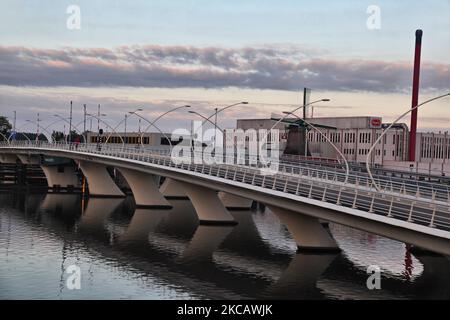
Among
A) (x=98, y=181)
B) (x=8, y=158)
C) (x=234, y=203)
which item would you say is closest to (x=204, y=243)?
(x=234, y=203)

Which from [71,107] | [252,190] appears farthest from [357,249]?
[71,107]

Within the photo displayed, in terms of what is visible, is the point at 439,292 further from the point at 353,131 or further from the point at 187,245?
the point at 353,131

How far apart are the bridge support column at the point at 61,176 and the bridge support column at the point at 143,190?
37378 millimetres

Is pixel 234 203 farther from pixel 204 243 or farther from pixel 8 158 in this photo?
pixel 8 158

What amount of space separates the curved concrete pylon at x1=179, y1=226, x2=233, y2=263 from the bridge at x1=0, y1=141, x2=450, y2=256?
3557 millimetres

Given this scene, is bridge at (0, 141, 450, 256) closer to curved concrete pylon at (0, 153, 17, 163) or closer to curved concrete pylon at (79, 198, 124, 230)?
curved concrete pylon at (79, 198, 124, 230)

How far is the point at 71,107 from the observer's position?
127 meters

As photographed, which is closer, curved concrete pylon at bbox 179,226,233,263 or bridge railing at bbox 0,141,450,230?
bridge railing at bbox 0,141,450,230

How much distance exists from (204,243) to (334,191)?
14.0 metres

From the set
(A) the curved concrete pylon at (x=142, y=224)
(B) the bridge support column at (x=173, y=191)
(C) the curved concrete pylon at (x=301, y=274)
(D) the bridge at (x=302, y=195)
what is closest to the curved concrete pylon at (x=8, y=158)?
(D) the bridge at (x=302, y=195)

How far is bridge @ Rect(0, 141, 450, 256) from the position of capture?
37.8 metres

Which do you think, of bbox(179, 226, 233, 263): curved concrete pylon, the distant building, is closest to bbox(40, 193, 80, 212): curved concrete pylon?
bbox(179, 226, 233, 263): curved concrete pylon

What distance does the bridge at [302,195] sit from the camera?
37.8 m

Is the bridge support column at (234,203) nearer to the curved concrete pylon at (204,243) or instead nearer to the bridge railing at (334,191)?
the bridge railing at (334,191)
